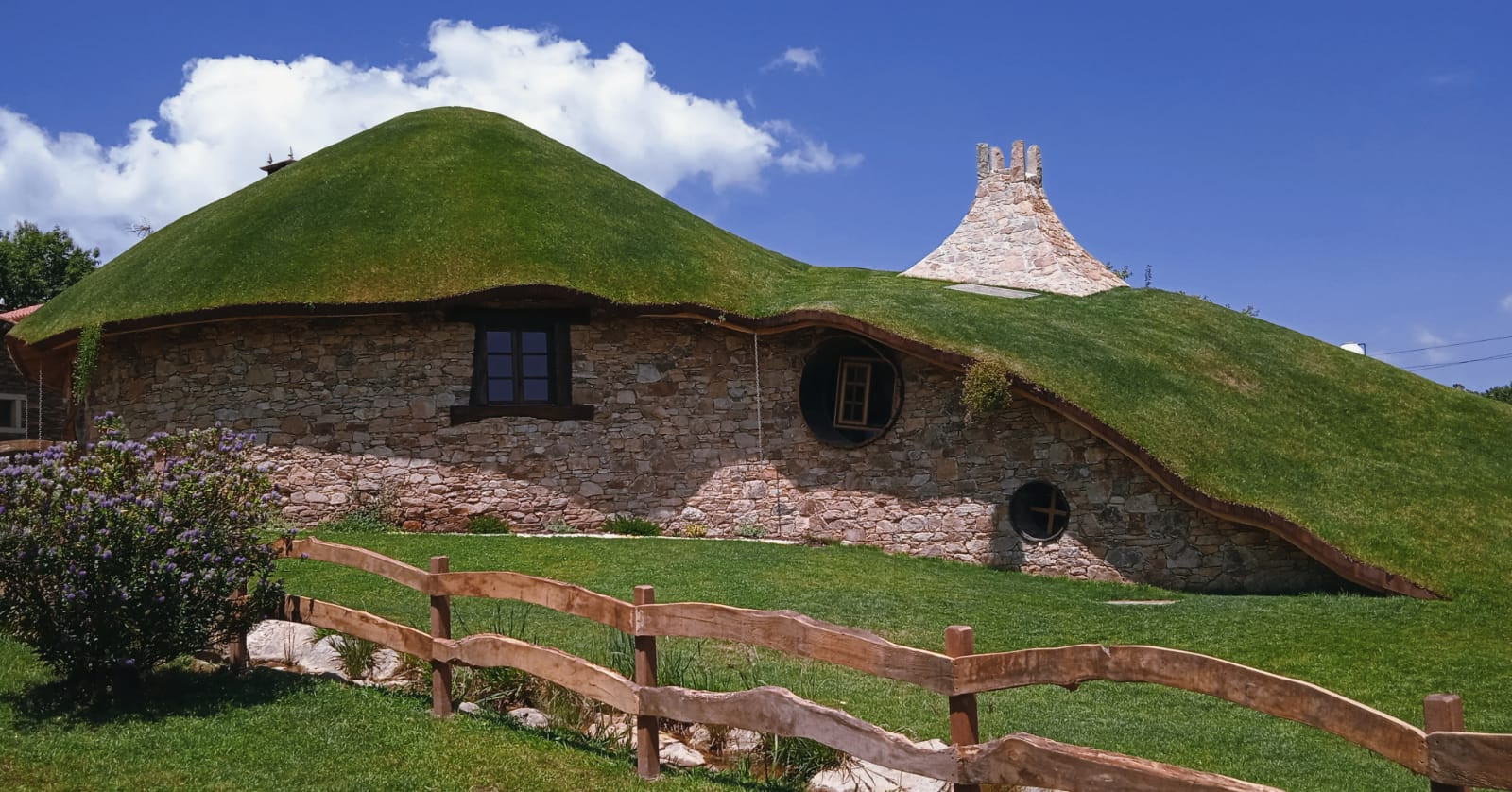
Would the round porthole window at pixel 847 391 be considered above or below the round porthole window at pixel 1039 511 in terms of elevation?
above

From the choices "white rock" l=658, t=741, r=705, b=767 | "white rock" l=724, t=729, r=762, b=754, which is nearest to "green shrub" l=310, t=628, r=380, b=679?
"white rock" l=658, t=741, r=705, b=767

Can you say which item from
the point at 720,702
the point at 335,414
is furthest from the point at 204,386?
the point at 720,702

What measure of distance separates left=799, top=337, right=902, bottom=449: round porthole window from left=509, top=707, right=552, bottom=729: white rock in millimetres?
10212

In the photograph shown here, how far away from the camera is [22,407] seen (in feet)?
99.8

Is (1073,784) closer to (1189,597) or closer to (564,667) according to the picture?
(564,667)

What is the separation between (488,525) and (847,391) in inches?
228

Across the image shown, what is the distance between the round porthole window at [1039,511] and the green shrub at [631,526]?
5.39 metres

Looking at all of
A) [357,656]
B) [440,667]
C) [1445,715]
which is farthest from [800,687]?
[1445,715]

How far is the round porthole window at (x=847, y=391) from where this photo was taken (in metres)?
17.3

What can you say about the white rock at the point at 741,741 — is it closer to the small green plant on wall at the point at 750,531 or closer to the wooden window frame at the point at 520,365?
the small green plant on wall at the point at 750,531

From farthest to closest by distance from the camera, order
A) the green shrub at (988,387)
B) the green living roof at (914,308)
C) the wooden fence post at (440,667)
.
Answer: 1. the green shrub at (988,387)
2. the green living roof at (914,308)
3. the wooden fence post at (440,667)

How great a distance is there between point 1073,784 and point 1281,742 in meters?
3.85

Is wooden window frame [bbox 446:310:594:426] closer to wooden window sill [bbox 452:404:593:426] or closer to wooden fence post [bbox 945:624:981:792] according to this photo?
wooden window sill [bbox 452:404:593:426]

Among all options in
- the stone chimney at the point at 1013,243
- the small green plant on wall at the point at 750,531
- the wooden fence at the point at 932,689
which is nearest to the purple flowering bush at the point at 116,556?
the wooden fence at the point at 932,689
